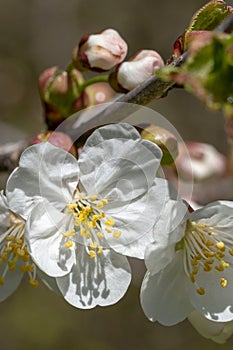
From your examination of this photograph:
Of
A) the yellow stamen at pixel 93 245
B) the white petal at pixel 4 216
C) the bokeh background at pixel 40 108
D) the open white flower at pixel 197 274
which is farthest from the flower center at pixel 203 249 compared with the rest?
the bokeh background at pixel 40 108

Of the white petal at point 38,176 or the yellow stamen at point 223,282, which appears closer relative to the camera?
the white petal at point 38,176

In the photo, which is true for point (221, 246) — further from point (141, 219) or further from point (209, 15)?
point (209, 15)

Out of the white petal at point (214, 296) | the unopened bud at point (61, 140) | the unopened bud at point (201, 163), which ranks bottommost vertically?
the unopened bud at point (201, 163)

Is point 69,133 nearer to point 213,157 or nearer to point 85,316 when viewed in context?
point 213,157

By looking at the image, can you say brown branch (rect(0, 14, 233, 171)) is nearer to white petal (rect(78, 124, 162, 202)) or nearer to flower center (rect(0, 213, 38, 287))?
white petal (rect(78, 124, 162, 202))

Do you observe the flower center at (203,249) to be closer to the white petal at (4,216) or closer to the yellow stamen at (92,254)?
the yellow stamen at (92,254)

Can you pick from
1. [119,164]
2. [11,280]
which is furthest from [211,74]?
[11,280]

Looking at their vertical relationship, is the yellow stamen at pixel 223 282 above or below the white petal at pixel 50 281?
below

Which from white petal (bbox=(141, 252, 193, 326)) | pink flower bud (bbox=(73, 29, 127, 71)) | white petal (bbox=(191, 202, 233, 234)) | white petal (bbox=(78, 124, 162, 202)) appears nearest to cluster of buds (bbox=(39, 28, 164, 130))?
pink flower bud (bbox=(73, 29, 127, 71))
